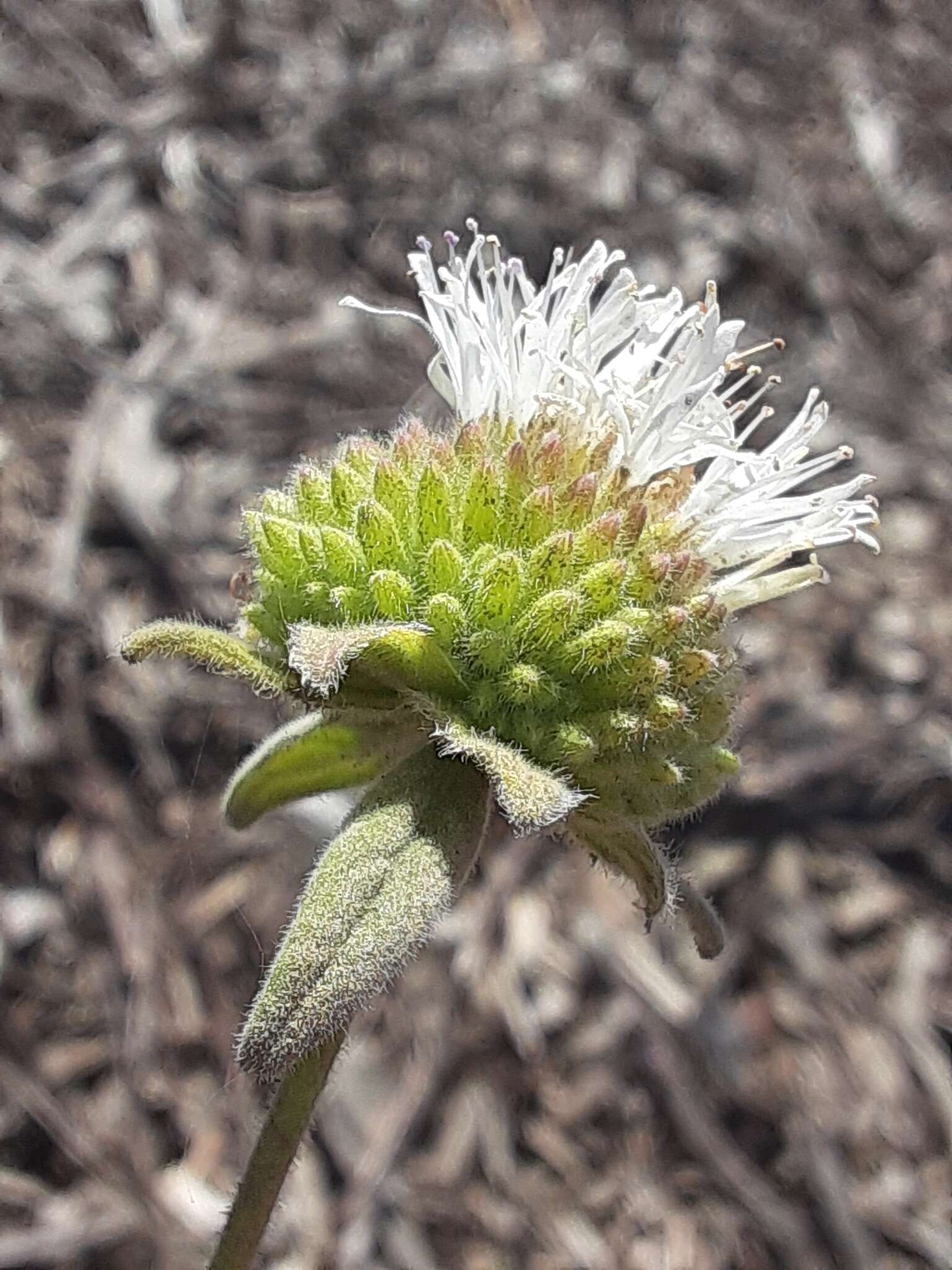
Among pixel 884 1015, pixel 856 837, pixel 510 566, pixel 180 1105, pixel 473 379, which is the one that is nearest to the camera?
pixel 510 566

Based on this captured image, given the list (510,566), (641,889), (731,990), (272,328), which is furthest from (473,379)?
(272,328)

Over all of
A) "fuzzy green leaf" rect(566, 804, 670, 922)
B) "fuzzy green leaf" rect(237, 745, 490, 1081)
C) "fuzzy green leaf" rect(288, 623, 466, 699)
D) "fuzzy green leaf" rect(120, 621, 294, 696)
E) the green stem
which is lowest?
the green stem

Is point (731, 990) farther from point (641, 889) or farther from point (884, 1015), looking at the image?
point (641, 889)

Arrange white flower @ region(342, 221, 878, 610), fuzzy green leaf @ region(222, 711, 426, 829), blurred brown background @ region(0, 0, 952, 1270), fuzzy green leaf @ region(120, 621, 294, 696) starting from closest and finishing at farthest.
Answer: fuzzy green leaf @ region(120, 621, 294, 696) → fuzzy green leaf @ region(222, 711, 426, 829) → white flower @ region(342, 221, 878, 610) → blurred brown background @ region(0, 0, 952, 1270)

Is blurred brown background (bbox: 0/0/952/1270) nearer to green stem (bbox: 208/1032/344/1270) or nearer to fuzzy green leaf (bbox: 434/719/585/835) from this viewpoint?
fuzzy green leaf (bbox: 434/719/585/835)

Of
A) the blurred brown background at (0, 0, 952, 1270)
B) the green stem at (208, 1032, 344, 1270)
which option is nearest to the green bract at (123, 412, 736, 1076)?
the green stem at (208, 1032, 344, 1270)

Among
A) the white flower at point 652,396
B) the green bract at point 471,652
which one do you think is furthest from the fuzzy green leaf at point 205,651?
the white flower at point 652,396
